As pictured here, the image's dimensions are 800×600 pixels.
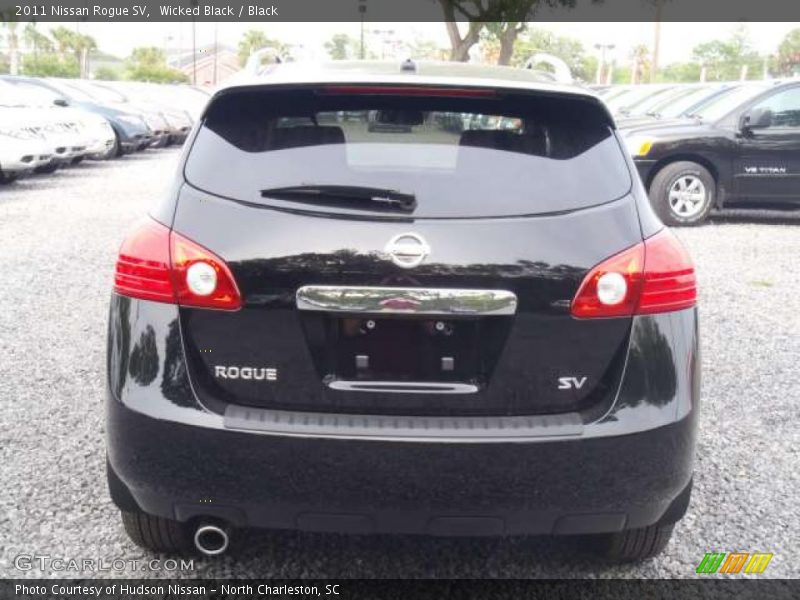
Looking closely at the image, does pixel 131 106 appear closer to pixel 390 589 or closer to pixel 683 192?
pixel 683 192

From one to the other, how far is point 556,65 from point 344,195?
57.0 inches

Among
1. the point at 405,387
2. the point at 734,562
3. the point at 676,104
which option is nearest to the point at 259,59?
the point at 405,387

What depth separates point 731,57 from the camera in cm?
9038

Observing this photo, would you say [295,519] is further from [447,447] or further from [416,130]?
[416,130]

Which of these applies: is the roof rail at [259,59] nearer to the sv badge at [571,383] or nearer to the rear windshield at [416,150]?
the rear windshield at [416,150]

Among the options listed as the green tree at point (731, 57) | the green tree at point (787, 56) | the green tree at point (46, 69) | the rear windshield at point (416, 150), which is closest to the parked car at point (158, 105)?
the rear windshield at point (416, 150)

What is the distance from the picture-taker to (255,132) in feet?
8.25

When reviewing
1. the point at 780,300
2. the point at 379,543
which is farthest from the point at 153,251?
the point at 780,300

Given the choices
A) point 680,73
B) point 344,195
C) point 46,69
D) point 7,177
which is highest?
point 680,73

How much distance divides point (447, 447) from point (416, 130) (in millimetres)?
935

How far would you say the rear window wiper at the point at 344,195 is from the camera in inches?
93.0

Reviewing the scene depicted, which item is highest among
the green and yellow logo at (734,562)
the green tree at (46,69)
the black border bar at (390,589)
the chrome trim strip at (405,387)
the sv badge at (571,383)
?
the green tree at (46,69)

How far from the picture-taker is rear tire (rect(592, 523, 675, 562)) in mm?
2816

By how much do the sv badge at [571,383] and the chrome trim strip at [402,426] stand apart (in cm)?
8
